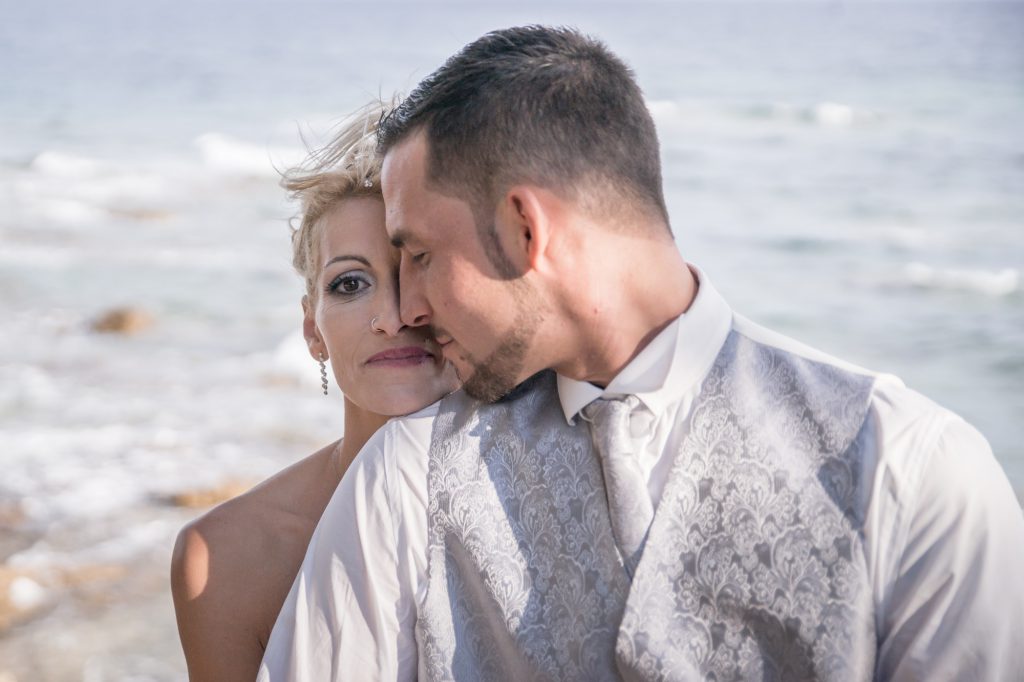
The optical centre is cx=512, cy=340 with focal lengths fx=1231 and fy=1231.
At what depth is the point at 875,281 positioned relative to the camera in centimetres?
1089

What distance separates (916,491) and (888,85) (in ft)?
67.1

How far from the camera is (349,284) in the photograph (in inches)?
103

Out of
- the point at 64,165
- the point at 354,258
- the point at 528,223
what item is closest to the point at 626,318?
the point at 528,223

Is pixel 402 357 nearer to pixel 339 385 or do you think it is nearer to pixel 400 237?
pixel 339 385

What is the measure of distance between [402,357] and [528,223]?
0.63m

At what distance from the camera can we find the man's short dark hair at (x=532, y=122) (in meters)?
2.04

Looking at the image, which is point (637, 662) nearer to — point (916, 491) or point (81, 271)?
point (916, 491)

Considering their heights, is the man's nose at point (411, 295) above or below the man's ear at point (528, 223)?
below

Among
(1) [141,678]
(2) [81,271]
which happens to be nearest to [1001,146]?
(2) [81,271]

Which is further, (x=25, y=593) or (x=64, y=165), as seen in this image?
(x=64, y=165)

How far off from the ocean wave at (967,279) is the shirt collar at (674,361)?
902 cm

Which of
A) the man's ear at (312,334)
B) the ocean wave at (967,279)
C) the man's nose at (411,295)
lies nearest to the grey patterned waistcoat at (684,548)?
the man's nose at (411,295)

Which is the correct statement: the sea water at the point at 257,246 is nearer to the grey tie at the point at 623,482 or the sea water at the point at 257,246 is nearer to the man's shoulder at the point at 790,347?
the man's shoulder at the point at 790,347

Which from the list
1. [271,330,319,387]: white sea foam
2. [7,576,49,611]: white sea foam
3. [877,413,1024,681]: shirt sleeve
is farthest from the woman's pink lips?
[271,330,319,387]: white sea foam
